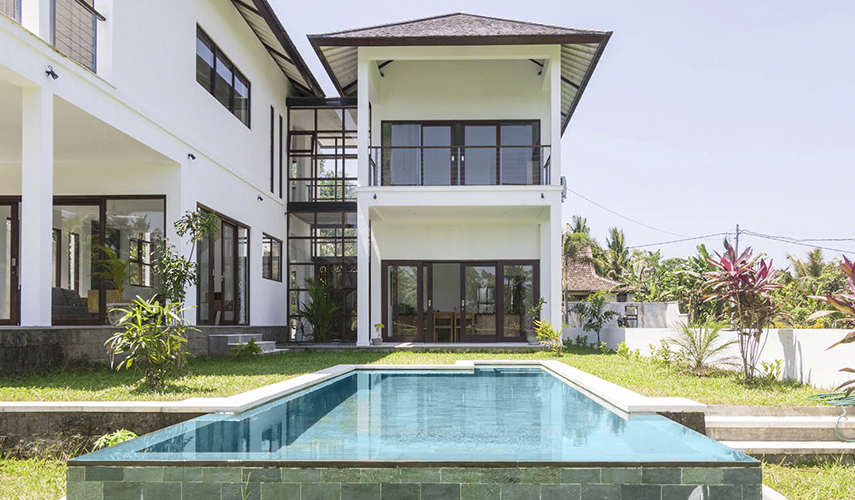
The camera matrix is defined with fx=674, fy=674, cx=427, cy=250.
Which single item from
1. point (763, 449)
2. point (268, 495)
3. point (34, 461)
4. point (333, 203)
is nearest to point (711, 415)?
point (763, 449)

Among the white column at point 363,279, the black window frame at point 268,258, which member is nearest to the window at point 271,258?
the black window frame at point 268,258

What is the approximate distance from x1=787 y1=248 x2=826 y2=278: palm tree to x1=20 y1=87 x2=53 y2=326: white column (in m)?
37.6

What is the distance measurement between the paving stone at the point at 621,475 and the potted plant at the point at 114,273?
902cm

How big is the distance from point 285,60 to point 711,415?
13.4m

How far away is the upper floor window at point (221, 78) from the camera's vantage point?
1242 centimetres

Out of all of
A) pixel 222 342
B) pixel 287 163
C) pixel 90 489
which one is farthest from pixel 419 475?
pixel 287 163

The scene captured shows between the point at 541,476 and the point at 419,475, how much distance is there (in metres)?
0.67

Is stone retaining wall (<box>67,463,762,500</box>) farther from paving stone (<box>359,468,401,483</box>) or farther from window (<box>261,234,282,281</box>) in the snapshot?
window (<box>261,234,282,281</box>)

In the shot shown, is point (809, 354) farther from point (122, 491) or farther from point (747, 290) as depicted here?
point (122, 491)

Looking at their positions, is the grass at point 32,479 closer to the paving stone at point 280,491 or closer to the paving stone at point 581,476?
the paving stone at point 280,491

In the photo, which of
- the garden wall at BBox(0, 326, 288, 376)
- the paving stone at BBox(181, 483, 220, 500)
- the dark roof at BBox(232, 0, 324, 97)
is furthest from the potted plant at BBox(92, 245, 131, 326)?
the paving stone at BBox(181, 483, 220, 500)

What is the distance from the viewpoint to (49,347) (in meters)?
7.74

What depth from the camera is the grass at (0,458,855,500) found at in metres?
4.52

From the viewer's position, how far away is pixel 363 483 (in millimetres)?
3701
